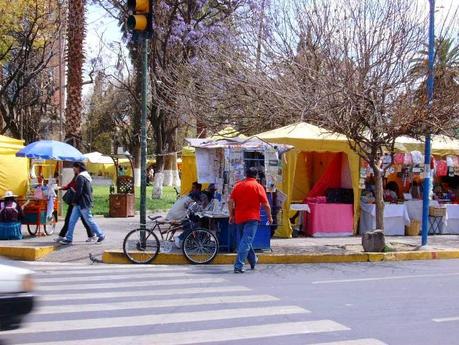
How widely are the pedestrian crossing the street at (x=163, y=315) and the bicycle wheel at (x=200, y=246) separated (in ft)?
5.61

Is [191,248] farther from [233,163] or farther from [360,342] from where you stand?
[360,342]

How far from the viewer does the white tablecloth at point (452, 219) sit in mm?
18172

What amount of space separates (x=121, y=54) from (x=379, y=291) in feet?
96.3

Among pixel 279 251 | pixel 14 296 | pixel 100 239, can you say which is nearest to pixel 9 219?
pixel 100 239

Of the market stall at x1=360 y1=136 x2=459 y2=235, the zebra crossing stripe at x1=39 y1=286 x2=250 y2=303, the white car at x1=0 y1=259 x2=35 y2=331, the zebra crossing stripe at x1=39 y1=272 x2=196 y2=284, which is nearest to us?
the white car at x1=0 y1=259 x2=35 y2=331

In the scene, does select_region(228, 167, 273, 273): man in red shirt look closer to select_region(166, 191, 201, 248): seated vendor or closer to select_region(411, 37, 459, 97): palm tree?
select_region(166, 191, 201, 248): seated vendor

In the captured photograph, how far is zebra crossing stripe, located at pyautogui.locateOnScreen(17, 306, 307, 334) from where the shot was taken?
22.1ft

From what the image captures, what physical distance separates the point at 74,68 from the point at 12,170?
16.6 ft

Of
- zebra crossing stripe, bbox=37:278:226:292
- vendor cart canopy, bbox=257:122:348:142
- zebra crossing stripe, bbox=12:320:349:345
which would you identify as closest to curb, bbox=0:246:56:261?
zebra crossing stripe, bbox=37:278:226:292

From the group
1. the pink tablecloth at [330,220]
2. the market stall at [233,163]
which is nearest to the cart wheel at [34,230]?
the market stall at [233,163]

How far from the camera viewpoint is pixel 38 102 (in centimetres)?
3672

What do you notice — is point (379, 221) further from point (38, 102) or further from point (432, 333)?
point (38, 102)

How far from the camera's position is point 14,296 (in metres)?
5.03

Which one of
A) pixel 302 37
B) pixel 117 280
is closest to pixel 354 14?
pixel 302 37
